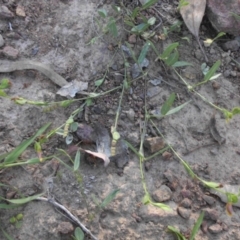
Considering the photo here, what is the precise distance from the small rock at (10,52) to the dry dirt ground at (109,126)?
0.02 metres

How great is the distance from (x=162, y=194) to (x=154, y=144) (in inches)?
7.7

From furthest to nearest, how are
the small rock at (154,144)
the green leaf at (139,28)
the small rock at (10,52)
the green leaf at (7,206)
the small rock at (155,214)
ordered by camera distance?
the green leaf at (139,28) < the small rock at (10,52) < the small rock at (154,144) < the small rock at (155,214) < the green leaf at (7,206)

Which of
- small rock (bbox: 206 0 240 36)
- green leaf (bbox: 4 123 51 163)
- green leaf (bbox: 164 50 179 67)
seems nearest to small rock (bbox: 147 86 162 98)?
green leaf (bbox: 164 50 179 67)

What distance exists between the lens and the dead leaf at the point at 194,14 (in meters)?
2.24

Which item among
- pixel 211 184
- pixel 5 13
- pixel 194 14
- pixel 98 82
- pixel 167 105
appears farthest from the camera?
pixel 194 14

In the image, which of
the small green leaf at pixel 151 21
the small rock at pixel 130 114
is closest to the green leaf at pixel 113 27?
the small green leaf at pixel 151 21

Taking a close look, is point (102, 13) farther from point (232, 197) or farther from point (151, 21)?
point (232, 197)

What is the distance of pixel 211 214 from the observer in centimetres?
185

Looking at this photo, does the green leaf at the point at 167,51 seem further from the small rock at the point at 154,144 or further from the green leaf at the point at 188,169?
the green leaf at the point at 188,169

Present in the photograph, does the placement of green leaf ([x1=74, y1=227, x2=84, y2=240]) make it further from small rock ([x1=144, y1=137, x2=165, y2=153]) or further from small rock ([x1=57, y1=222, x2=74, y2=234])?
small rock ([x1=144, y1=137, x2=165, y2=153])

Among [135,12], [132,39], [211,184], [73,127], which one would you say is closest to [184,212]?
[211,184]

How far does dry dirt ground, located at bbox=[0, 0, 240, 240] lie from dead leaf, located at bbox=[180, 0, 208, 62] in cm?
3

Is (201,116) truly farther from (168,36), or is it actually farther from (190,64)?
(168,36)

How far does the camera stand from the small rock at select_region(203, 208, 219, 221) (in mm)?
1850
